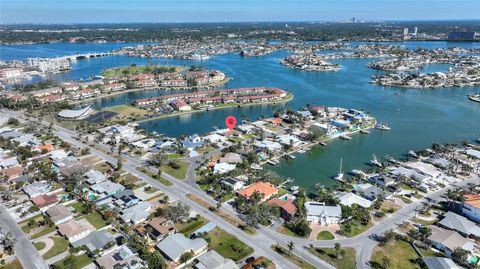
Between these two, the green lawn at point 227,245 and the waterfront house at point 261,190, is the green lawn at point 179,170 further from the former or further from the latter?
the green lawn at point 227,245

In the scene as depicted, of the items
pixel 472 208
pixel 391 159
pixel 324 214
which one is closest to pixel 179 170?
pixel 324 214

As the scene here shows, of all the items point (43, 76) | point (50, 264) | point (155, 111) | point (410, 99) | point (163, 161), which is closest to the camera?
point (50, 264)

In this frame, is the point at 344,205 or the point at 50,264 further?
the point at 344,205

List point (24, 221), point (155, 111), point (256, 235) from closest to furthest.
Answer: point (256, 235) < point (24, 221) < point (155, 111)

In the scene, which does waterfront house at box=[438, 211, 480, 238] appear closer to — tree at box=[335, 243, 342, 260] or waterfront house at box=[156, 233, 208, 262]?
tree at box=[335, 243, 342, 260]

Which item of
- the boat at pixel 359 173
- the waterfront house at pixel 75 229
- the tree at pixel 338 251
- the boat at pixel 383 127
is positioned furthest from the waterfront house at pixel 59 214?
the boat at pixel 383 127

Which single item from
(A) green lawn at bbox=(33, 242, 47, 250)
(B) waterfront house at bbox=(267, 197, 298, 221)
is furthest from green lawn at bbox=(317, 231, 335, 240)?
(A) green lawn at bbox=(33, 242, 47, 250)

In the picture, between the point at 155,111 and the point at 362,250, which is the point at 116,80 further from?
the point at 362,250

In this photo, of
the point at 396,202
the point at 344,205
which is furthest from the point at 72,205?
the point at 396,202
